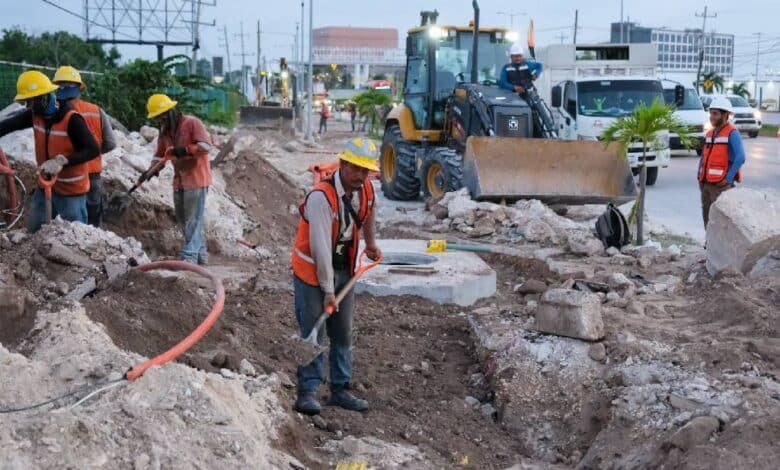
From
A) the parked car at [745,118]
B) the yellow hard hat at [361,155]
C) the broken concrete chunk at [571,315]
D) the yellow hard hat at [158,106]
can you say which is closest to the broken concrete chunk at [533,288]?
the broken concrete chunk at [571,315]

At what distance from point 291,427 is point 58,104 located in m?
3.92

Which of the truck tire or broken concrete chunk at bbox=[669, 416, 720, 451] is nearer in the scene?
broken concrete chunk at bbox=[669, 416, 720, 451]

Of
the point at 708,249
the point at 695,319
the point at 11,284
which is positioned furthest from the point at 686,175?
the point at 11,284

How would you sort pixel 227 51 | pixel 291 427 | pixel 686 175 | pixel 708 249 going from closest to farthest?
pixel 291 427 < pixel 708 249 < pixel 686 175 < pixel 227 51

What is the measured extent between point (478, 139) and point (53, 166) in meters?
7.70

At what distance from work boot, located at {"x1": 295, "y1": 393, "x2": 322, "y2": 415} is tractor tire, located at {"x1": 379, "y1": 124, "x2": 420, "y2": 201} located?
1110 cm

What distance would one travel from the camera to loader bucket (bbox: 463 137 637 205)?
46.6ft

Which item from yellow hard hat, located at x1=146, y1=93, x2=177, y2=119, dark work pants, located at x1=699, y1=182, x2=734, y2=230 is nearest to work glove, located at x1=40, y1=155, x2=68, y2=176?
yellow hard hat, located at x1=146, y1=93, x2=177, y2=119

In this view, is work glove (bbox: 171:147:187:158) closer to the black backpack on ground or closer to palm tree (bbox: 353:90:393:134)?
the black backpack on ground

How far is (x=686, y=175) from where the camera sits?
22.2m

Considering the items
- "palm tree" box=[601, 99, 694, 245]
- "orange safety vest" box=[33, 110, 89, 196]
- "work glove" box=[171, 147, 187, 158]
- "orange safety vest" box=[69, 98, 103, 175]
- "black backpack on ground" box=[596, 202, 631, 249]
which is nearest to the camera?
"orange safety vest" box=[33, 110, 89, 196]

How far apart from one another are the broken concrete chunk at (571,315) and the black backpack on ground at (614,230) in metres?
4.39

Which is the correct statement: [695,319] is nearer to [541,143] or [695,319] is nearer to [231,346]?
[231,346]

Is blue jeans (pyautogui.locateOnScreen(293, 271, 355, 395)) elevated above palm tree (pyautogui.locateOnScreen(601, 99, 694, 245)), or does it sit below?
below
